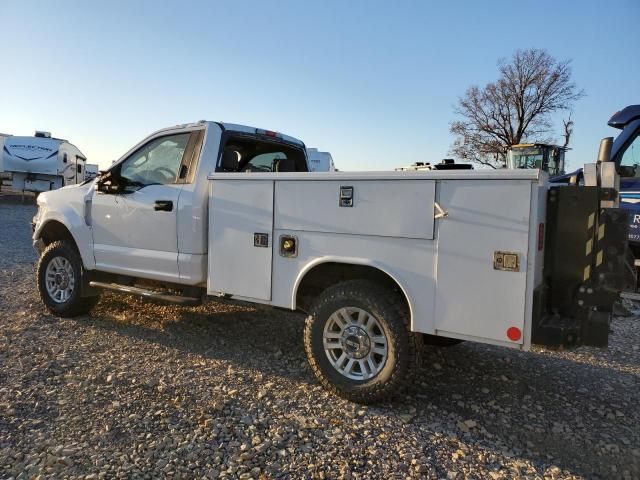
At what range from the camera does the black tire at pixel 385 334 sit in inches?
141

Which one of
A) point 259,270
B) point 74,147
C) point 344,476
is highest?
point 74,147

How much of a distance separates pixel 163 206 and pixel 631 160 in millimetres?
6375

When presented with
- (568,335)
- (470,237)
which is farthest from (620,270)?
(470,237)

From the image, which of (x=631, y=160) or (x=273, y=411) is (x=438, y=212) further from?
(x=631, y=160)

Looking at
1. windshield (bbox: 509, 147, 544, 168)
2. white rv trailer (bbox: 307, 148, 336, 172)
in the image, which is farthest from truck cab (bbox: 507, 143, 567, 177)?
white rv trailer (bbox: 307, 148, 336, 172)

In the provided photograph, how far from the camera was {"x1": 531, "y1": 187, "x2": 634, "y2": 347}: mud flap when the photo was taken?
3293mm

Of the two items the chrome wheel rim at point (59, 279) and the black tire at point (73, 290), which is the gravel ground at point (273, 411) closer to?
the black tire at point (73, 290)

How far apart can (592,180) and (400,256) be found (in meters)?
1.40

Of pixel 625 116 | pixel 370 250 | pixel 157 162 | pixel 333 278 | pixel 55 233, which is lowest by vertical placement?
pixel 333 278

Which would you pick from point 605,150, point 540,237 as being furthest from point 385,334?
point 605,150

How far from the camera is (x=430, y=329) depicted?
347 cm

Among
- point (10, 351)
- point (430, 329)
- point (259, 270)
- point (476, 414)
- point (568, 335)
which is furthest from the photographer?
point (10, 351)

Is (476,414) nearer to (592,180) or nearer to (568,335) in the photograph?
(568,335)

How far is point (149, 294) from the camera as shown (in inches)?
194
